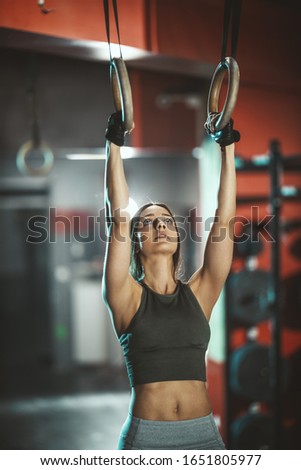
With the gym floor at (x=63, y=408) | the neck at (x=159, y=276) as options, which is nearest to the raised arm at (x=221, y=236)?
the neck at (x=159, y=276)

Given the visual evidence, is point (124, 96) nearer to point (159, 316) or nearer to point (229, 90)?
point (229, 90)

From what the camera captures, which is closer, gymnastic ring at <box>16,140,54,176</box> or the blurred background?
the blurred background

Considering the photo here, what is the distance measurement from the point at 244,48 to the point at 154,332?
76.9 inches

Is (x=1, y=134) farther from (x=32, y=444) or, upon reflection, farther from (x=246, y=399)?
(x=246, y=399)

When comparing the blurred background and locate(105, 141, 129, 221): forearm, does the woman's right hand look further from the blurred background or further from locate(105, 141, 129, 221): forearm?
the blurred background

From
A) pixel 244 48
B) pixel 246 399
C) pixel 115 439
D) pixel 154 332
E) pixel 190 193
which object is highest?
pixel 244 48

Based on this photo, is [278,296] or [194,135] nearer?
[278,296]

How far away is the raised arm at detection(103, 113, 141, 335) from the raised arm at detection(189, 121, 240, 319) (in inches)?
11.4

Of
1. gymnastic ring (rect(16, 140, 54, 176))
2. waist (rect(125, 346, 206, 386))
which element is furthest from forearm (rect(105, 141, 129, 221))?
gymnastic ring (rect(16, 140, 54, 176))

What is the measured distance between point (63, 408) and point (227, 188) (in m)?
3.75

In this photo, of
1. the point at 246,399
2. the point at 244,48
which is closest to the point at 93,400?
the point at 246,399

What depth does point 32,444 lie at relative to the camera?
4.28 metres

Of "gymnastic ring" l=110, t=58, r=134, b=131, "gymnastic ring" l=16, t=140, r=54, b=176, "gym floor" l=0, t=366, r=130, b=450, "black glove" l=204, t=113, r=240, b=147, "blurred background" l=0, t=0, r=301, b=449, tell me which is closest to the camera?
"gymnastic ring" l=110, t=58, r=134, b=131

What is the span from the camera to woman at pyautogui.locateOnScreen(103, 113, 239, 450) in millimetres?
1973
